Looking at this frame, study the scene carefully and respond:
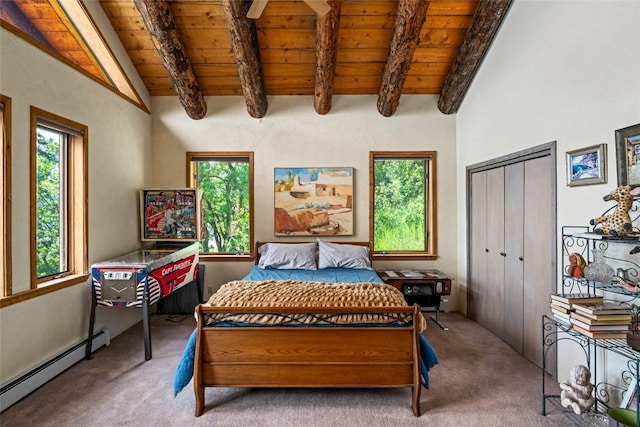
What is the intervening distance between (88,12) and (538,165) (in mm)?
4547

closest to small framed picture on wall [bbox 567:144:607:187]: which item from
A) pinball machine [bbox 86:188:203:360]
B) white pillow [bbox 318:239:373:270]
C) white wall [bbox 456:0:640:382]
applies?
white wall [bbox 456:0:640:382]

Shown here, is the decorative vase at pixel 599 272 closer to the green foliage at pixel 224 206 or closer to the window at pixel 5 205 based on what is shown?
the green foliage at pixel 224 206

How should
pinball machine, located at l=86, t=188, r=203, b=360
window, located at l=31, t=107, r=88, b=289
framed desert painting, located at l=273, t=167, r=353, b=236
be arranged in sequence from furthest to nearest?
framed desert painting, located at l=273, t=167, r=353, b=236, pinball machine, located at l=86, t=188, r=203, b=360, window, located at l=31, t=107, r=88, b=289

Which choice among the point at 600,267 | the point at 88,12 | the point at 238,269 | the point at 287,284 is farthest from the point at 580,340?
the point at 88,12

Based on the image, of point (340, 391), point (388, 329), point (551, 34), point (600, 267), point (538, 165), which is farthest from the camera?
point (538, 165)

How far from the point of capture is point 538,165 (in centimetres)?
279

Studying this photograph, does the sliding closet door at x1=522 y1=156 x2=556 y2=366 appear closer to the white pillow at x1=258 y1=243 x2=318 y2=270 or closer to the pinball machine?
the white pillow at x1=258 y1=243 x2=318 y2=270

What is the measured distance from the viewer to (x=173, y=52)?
3.35 meters

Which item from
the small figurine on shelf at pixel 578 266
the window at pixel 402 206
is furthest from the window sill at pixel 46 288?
the small figurine on shelf at pixel 578 266

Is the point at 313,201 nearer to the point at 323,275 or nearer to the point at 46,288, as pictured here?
the point at 323,275

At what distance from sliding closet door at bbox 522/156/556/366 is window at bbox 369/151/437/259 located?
1471mm

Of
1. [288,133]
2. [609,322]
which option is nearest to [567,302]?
[609,322]

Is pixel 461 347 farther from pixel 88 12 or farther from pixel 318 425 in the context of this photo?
pixel 88 12

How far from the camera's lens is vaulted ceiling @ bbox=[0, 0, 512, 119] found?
9.96 ft
